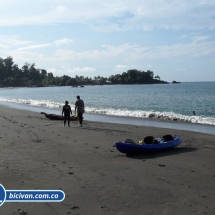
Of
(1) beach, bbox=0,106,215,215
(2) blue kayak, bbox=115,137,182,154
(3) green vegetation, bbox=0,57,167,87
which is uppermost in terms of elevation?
(3) green vegetation, bbox=0,57,167,87

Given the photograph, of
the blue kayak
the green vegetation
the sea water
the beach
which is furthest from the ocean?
the green vegetation

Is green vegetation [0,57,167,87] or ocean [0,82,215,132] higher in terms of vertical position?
green vegetation [0,57,167,87]

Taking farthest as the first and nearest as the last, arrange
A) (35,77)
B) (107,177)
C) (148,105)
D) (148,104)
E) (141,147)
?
(35,77) < (148,104) < (148,105) < (141,147) < (107,177)

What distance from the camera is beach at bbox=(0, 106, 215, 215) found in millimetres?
5117

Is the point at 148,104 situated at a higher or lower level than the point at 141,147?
higher

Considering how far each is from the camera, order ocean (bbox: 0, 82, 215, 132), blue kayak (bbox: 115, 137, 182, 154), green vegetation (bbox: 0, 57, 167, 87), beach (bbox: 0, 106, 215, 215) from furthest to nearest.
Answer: green vegetation (bbox: 0, 57, 167, 87) < ocean (bbox: 0, 82, 215, 132) < blue kayak (bbox: 115, 137, 182, 154) < beach (bbox: 0, 106, 215, 215)

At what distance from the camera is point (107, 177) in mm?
6820

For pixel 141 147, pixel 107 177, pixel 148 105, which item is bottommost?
pixel 107 177

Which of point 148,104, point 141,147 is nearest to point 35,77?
point 148,104

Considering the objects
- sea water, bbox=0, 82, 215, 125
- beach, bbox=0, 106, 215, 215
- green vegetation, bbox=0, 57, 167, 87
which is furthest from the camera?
green vegetation, bbox=0, 57, 167, 87

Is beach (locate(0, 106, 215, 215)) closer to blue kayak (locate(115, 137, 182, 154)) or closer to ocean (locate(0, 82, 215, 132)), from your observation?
blue kayak (locate(115, 137, 182, 154))

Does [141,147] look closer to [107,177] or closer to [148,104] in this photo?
[107,177]

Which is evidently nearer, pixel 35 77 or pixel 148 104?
pixel 148 104

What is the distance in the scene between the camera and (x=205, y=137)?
13.2 m
